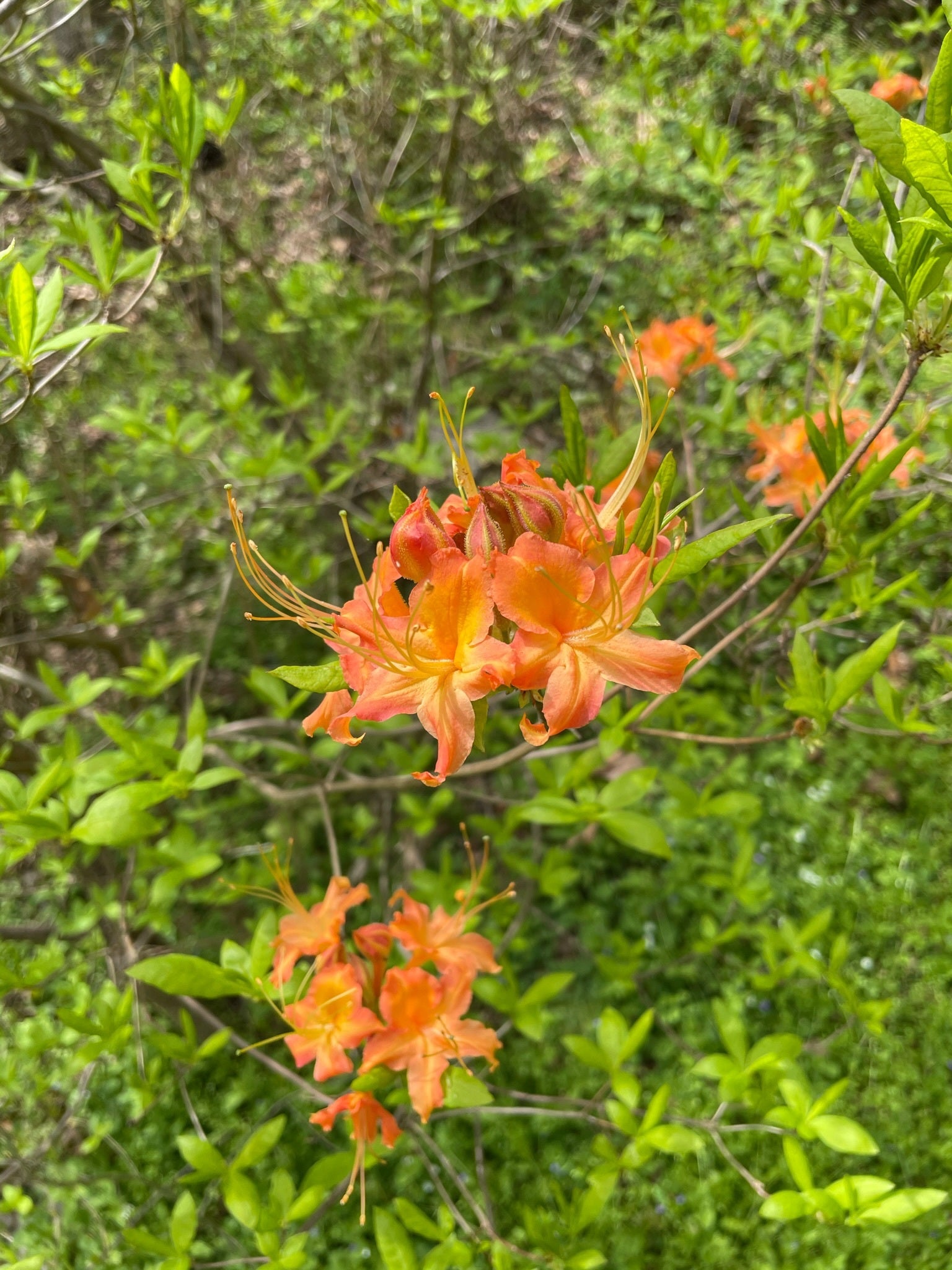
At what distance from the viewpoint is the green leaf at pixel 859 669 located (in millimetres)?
976

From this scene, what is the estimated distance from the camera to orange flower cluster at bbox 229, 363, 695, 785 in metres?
0.73

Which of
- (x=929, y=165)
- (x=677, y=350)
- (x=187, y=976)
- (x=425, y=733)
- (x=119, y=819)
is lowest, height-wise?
(x=425, y=733)

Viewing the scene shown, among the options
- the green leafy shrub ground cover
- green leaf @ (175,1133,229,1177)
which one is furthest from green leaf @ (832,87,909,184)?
green leaf @ (175,1133,229,1177)

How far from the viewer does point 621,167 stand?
3727 mm

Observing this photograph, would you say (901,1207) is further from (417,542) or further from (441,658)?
(417,542)

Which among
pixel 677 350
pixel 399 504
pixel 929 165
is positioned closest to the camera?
pixel 929 165

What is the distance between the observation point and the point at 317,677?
2.59ft

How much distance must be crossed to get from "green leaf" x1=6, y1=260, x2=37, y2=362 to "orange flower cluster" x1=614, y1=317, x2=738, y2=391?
1.14 metres

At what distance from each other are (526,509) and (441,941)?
0.76 m

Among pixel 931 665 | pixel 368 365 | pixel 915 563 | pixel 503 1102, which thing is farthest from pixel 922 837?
pixel 368 365

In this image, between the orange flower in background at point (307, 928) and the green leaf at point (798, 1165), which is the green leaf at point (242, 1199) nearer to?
the orange flower in background at point (307, 928)

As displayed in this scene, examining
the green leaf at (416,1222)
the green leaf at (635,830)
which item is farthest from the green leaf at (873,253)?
the green leaf at (416,1222)

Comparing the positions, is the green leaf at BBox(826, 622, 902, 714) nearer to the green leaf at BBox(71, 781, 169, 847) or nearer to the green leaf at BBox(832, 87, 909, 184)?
the green leaf at BBox(832, 87, 909, 184)

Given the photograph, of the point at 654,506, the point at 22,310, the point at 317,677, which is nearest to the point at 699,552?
the point at 654,506
